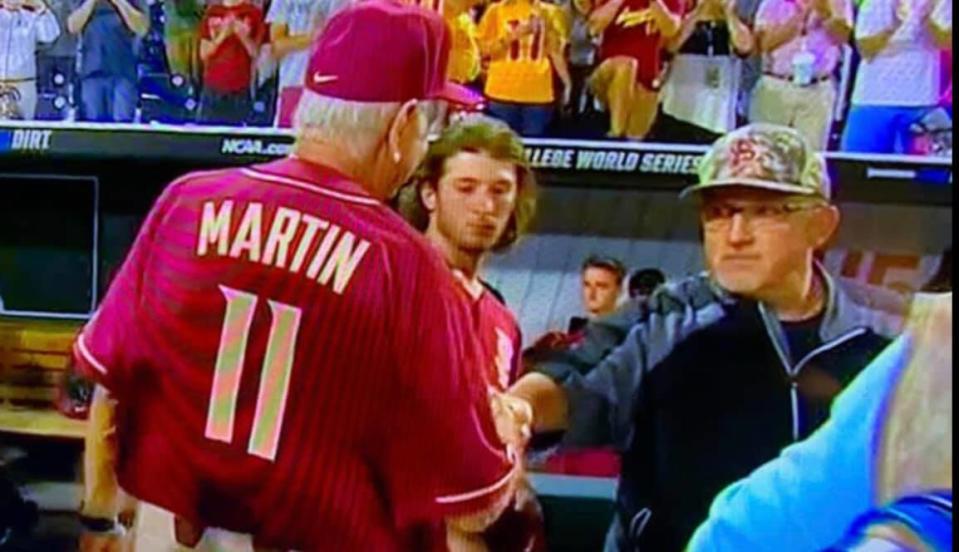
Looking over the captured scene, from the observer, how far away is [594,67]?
5.10ft

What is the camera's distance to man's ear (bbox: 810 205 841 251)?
1513 mm

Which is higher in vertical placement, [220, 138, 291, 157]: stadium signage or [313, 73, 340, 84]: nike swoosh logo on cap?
[313, 73, 340, 84]: nike swoosh logo on cap

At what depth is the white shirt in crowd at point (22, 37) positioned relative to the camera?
1.67 meters

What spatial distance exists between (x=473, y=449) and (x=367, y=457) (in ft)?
0.37

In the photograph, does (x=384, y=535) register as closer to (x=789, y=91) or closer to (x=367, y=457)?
(x=367, y=457)

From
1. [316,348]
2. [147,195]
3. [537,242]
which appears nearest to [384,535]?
A: [316,348]

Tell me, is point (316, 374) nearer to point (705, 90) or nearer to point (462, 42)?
point (462, 42)

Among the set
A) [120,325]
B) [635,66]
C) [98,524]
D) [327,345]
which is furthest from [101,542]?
[635,66]

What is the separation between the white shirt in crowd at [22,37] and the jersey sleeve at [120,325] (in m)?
0.24

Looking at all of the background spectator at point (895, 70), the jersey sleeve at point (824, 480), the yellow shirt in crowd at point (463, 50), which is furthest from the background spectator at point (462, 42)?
the jersey sleeve at point (824, 480)

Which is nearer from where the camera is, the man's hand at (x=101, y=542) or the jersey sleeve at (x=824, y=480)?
the jersey sleeve at (x=824, y=480)

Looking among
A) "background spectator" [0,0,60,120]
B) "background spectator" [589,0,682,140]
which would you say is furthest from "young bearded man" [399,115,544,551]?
"background spectator" [0,0,60,120]

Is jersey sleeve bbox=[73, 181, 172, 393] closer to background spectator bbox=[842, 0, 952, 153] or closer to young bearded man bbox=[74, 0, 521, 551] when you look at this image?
young bearded man bbox=[74, 0, 521, 551]

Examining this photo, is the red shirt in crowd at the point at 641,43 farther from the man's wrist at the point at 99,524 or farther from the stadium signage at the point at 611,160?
the man's wrist at the point at 99,524
